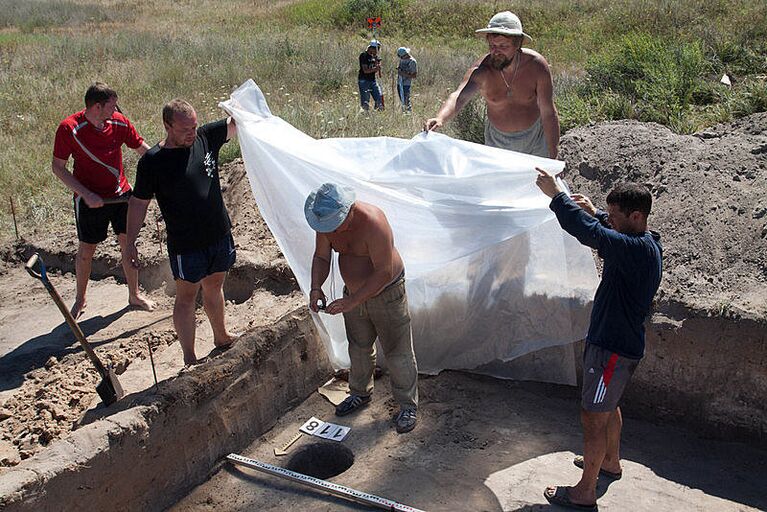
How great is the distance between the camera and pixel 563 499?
3.79m

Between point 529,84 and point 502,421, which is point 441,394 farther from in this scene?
point 529,84

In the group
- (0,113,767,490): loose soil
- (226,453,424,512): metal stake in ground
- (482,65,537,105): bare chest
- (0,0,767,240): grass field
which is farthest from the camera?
Answer: (0,0,767,240): grass field

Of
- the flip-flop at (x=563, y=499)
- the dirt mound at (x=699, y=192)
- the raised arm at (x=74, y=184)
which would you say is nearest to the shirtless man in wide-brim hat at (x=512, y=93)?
the dirt mound at (x=699, y=192)

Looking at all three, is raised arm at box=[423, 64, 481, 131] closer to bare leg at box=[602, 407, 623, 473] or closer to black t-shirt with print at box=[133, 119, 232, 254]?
black t-shirt with print at box=[133, 119, 232, 254]

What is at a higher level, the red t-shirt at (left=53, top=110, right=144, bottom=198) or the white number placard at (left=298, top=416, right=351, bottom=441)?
the red t-shirt at (left=53, top=110, right=144, bottom=198)

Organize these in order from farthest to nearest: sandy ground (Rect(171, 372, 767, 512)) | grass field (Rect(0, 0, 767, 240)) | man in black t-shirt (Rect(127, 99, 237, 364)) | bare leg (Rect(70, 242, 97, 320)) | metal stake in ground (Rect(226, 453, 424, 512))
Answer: grass field (Rect(0, 0, 767, 240))
bare leg (Rect(70, 242, 97, 320))
man in black t-shirt (Rect(127, 99, 237, 364))
sandy ground (Rect(171, 372, 767, 512))
metal stake in ground (Rect(226, 453, 424, 512))

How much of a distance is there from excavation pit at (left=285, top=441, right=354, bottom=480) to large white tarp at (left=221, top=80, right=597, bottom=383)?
0.75 m

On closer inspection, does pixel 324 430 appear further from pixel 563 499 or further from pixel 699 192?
pixel 699 192

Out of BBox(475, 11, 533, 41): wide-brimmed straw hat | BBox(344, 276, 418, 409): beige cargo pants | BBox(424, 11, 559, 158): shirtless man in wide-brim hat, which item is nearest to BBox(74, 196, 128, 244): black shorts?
BBox(344, 276, 418, 409): beige cargo pants

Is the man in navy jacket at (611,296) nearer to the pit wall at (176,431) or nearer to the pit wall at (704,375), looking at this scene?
the pit wall at (704,375)

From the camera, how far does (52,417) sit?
4.48 m

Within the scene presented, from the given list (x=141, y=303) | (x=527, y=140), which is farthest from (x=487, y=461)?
(x=141, y=303)

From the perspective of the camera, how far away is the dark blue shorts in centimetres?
453

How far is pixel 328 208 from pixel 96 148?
7.41ft
